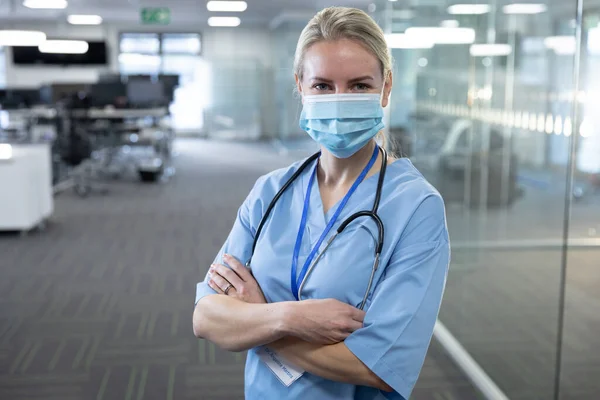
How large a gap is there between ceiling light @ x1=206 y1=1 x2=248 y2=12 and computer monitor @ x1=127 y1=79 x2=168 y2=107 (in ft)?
6.27

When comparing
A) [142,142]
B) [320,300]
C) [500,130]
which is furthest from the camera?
[142,142]

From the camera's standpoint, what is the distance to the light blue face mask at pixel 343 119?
1432mm

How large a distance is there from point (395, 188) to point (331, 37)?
13.2 inches

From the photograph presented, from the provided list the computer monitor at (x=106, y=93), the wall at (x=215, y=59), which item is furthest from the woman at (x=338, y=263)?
the wall at (x=215, y=59)

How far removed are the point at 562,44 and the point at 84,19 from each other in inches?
615

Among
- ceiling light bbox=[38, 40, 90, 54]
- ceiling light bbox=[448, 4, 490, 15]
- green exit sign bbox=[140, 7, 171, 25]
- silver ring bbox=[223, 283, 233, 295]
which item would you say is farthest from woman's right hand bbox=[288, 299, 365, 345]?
ceiling light bbox=[38, 40, 90, 54]

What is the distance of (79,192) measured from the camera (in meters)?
9.25

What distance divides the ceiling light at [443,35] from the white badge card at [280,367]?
8.99ft

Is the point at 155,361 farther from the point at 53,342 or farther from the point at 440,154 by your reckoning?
the point at 440,154

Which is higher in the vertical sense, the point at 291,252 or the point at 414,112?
the point at 414,112

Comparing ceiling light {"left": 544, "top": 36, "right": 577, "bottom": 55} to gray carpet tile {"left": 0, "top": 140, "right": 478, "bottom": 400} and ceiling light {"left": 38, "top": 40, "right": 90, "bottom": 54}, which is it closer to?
gray carpet tile {"left": 0, "top": 140, "right": 478, "bottom": 400}

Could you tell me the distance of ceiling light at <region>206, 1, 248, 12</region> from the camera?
43.1 feet

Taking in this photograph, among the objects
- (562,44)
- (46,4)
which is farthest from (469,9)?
(46,4)

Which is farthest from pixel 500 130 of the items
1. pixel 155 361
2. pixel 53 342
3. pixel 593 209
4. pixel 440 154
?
pixel 53 342
